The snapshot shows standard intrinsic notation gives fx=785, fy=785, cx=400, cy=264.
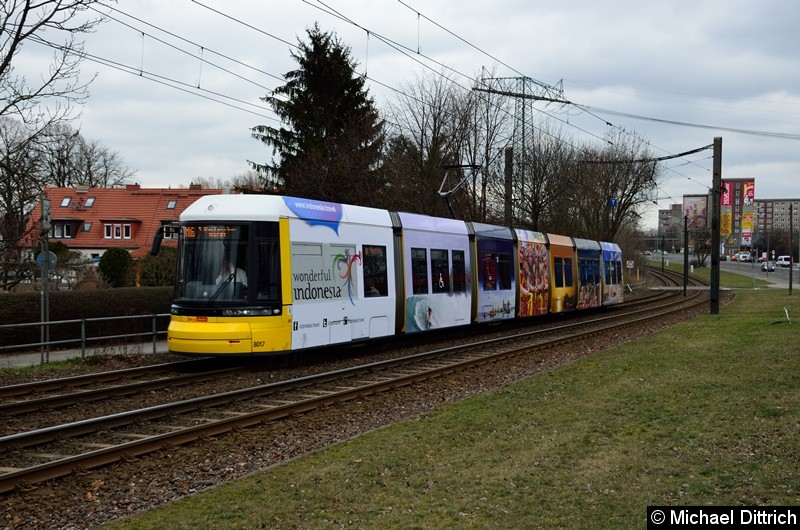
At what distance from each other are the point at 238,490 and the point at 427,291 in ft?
40.6

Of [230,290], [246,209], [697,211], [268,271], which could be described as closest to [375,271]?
[268,271]

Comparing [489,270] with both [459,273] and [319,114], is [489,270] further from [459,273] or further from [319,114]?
[319,114]

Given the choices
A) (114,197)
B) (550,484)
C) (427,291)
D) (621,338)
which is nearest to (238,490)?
(550,484)

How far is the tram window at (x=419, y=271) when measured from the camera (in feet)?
61.0

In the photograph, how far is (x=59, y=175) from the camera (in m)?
14.8

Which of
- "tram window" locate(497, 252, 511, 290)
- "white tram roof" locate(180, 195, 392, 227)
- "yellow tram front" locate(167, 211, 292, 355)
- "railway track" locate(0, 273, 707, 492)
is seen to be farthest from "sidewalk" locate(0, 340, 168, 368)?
"tram window" locate(497, 252, 511, 290)

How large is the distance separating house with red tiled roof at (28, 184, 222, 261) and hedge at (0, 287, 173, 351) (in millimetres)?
37743

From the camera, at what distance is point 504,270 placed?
78.4 feet

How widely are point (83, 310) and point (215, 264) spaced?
9446 mm

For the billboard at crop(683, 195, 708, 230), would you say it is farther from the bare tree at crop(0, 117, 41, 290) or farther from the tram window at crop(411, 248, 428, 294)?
the bare tree at crop(0, 117, 41, 290)

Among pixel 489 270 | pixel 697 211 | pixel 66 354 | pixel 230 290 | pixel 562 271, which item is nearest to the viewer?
pixel 230 290

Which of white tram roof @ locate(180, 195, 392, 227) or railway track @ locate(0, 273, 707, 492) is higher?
white tram roof @ locate(180, 195, 392, 227)

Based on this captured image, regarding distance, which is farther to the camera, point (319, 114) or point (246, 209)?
point (319, 114)

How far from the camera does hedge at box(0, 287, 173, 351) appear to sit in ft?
66.2
